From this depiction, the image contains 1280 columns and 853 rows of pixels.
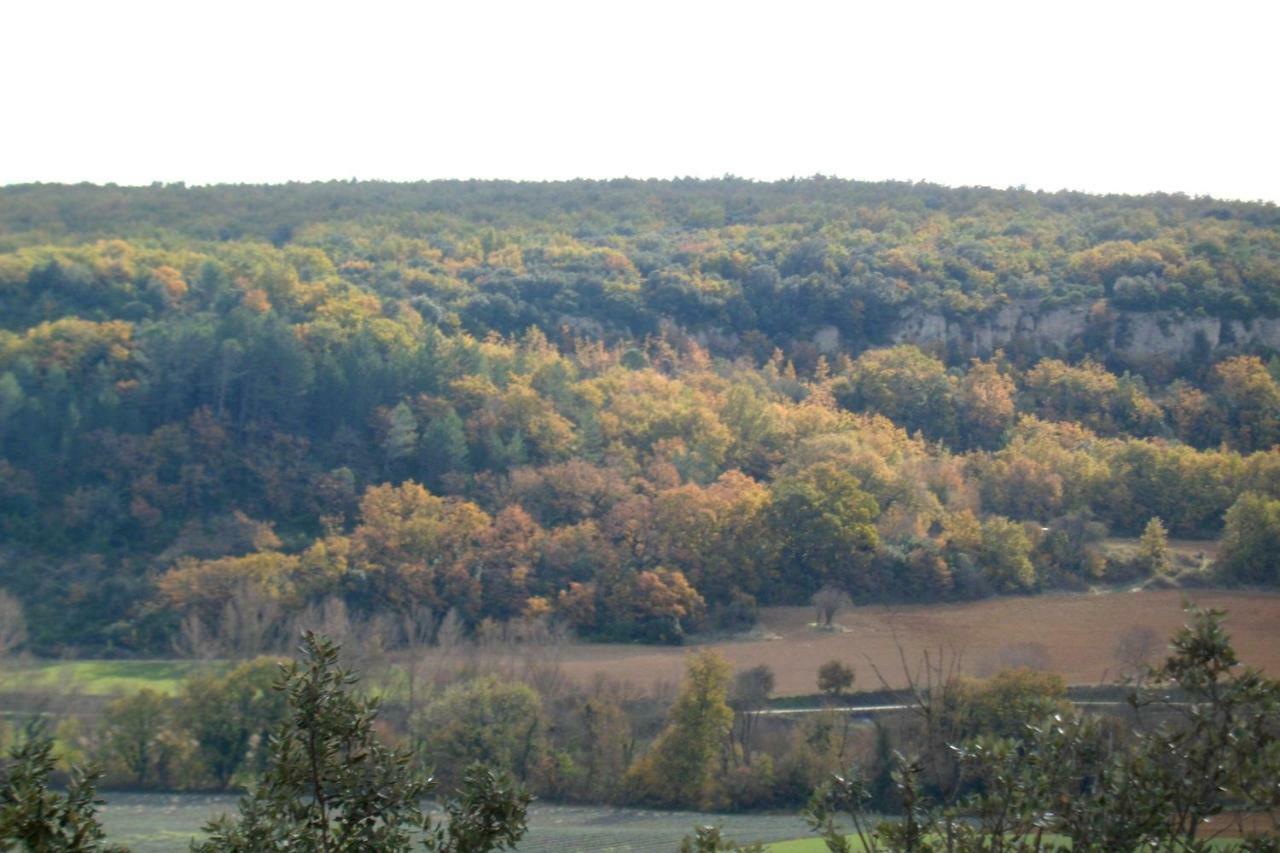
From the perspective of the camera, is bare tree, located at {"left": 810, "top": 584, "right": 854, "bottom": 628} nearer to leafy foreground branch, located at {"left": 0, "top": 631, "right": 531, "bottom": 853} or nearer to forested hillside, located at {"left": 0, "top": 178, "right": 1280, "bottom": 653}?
forested hillside, located at {"left": 0, "top": 178, "right": 1280, "bottom": 653}

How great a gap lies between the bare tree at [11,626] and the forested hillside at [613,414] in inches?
37.2

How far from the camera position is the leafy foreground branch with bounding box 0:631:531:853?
683 cm

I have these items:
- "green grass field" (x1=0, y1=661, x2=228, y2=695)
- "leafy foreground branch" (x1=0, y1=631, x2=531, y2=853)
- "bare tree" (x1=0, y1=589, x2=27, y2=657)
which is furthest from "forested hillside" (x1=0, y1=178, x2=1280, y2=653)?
"leafy foreground branch" (x1=0, y1=631, x2=531, y2=853)

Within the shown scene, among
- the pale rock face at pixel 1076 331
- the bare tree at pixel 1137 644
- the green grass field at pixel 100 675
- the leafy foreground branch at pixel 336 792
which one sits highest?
the pale rock face at pixel 1076 331

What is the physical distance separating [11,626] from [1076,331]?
42903mm

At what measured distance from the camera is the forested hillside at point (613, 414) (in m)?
38.0

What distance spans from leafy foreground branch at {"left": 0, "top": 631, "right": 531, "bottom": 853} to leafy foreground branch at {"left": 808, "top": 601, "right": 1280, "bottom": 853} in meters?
1.96

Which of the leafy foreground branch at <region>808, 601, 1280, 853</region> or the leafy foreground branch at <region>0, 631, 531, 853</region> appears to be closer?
the leafy foreground branch at <region>0, 631, 531, 853</region>

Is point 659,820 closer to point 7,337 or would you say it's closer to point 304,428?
point 304,428

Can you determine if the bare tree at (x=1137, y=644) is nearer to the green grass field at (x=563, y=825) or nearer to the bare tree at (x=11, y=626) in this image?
the green grass field at (x=563, y=825)

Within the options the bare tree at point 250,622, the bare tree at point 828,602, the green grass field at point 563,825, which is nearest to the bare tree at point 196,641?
the bare tree at point 250,622

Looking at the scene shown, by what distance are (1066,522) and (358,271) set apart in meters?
37.0

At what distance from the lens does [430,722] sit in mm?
26688

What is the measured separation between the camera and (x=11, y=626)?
35.1 metres
